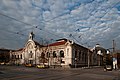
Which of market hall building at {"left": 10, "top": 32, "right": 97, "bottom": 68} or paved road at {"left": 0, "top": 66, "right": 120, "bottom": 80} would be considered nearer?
paved road at {"left": 0, "top": 66, "right": 120, "bottom": 80}

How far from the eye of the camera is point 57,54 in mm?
81188

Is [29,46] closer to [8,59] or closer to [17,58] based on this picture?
[17,58]

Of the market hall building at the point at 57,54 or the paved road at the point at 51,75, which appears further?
the market hall building at the point at 57,54

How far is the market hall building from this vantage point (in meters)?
76.1

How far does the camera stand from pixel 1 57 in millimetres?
123062

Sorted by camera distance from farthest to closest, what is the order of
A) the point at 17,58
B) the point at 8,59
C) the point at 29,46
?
the point at 8,59 < the point at 17,58 < the point at 29,46

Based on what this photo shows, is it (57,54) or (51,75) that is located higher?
(57,54)

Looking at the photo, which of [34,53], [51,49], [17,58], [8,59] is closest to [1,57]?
[8,59]

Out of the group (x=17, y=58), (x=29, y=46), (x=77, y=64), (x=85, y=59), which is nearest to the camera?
(x=77, y=64)

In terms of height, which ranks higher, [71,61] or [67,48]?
[67,48]

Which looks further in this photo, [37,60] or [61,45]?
[37,60]

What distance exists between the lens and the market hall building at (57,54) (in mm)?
76125

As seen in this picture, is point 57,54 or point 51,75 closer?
point 51,75

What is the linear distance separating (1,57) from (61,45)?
193 feet
